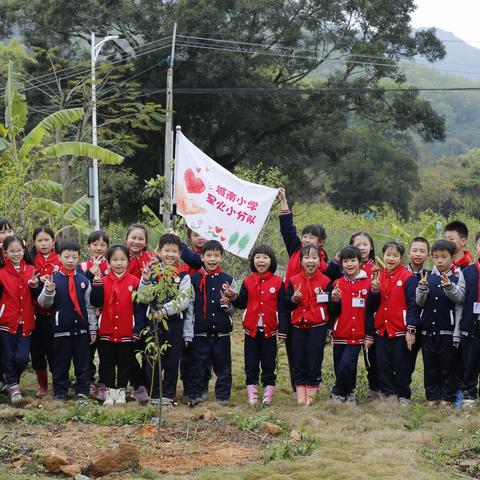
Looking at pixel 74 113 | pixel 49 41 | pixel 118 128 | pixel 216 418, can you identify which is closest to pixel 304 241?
pixel 216 418

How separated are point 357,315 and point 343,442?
5.15ft

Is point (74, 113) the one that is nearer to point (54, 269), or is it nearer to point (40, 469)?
point (54, 269)

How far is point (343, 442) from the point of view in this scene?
644 cm

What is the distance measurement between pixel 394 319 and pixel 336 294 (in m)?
0.63

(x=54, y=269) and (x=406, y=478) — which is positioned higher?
(x=54, y=269)

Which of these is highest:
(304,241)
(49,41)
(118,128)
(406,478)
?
(49,41)

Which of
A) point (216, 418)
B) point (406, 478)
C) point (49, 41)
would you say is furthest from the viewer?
point (49, 41)

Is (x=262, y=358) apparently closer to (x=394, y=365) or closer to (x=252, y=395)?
(x=252, y=395)

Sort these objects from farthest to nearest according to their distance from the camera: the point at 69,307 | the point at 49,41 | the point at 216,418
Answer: the point at 49,41 < the point at 69,307 < the point at 216,418

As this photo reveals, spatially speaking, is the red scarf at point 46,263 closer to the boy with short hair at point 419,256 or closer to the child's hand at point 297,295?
the child's hand at point 297,295

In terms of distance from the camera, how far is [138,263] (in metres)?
7.99

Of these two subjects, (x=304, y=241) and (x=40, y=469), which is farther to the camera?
(x=304, y=241)

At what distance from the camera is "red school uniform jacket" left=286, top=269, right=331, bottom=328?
7.71 meters

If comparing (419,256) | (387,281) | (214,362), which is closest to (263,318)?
(214,362)
